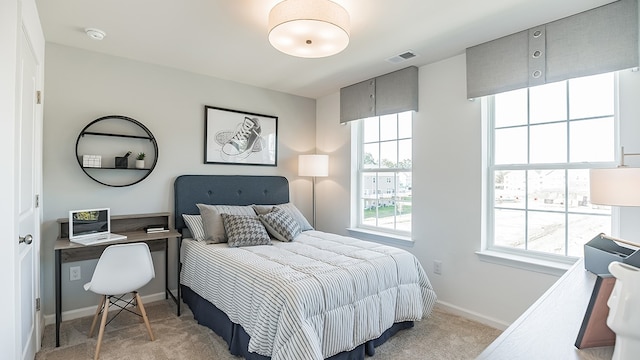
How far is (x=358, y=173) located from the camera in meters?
4.16

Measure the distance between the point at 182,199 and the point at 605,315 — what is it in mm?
3417

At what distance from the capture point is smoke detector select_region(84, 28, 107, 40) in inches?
102

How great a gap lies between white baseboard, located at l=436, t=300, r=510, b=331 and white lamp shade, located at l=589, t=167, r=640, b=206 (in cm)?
146

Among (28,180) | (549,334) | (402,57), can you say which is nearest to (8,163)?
(28,180)

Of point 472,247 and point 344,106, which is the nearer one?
point 472,247

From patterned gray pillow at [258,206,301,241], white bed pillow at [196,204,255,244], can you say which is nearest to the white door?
white bed pillow at [196,204,255,244]

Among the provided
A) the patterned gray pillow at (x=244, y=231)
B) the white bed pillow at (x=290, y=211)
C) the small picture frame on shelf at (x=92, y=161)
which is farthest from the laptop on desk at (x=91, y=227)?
the white bed pillow at (x=290, y=211)

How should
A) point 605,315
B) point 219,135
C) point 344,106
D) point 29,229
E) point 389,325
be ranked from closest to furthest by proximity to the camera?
point 605,315, point 29,229, point 389,325, point 219,135, point 344,106

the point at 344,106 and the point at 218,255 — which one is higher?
the point at 344,106

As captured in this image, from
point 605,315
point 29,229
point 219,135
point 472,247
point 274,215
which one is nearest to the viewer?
point 605,315

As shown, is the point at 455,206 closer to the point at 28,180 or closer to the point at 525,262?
the point at 525,262

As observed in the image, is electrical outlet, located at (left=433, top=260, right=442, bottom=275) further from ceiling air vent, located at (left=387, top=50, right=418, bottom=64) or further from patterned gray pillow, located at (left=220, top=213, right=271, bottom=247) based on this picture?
ceiling air vent, located at (left=387, top=50, right=418, bottom=64)

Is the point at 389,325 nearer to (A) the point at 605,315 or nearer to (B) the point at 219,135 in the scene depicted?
(A) the point at 605,315

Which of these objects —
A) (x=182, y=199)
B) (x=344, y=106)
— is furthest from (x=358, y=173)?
(x=182, y=199)
